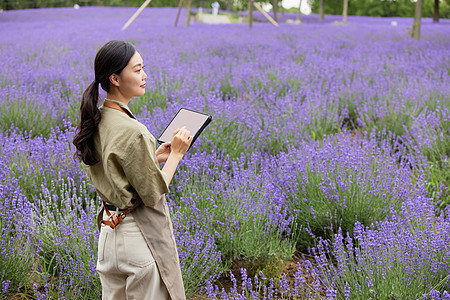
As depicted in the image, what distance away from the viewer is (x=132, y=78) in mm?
1479

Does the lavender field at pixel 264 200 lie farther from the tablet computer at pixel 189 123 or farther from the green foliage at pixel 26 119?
the tablet computer at pixel 189 123

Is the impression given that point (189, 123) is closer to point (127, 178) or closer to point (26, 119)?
point (127, 178)

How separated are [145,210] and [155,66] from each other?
4.22 meters

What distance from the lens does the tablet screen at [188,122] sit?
1.60m

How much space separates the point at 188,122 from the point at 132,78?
28cm

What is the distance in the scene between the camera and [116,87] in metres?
1.50

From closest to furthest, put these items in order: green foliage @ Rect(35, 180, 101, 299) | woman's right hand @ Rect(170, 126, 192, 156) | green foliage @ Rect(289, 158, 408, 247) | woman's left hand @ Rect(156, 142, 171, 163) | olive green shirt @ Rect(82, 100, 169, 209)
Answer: olive green shirt @ Rect(82, 100, 169, 209) < woman's right hand @ Rect(170, 126, 192, 156) < woman's left hand @ Rect(156, 142, 171, 163) < green foliage @ Rect(35, 180, 101, 299) < green foliage @ Rect(289, 158, 408, 247)

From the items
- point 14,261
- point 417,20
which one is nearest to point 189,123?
point 14,261

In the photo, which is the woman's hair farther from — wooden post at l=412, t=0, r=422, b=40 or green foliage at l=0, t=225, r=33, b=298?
wooden post at l=412, t=0, r=422, b=40

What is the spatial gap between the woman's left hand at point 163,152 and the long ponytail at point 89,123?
9.9 inches

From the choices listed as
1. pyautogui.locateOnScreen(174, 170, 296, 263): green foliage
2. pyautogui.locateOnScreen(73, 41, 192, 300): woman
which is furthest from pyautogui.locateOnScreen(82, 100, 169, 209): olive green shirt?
pyautogui.locateOnScreen(174, 170, 296, 263): green foliage

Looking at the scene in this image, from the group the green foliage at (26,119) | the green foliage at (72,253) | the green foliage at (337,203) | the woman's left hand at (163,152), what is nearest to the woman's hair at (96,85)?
the woman's left hand at (163,152)

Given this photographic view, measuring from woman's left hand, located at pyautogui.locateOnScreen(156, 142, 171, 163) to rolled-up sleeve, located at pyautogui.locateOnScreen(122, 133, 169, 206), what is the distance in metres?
0.21

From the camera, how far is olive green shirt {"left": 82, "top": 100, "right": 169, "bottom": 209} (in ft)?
4.56
